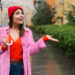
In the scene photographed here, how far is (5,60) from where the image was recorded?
3.01m

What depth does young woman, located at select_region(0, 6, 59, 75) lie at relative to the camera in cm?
298

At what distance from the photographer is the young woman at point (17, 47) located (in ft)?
9.77

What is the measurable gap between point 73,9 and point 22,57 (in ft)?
40.6

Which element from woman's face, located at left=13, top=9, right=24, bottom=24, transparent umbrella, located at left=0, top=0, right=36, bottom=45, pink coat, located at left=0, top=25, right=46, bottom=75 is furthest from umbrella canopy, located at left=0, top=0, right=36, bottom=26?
pink coat, located at left=0, top=25, right=46, bottom=75

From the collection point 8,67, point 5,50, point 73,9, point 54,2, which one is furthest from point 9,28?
point 54,2

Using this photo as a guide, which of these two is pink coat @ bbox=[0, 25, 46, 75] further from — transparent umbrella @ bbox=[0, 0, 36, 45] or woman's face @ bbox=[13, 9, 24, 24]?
transparent umbrella @ bbox=[0, 0, 36, 45]

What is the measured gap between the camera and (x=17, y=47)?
9.80 ft

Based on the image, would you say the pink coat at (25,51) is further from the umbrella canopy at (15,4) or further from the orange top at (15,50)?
the umbrella canopy at (15,4)

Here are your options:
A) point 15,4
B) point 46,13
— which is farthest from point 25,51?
point 46,13

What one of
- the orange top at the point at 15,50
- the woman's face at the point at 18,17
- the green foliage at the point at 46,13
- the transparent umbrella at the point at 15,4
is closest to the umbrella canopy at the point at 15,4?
the transparent umbrella at the point at 15,4

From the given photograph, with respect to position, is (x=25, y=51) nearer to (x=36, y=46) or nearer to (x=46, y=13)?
(x=36, y=46)

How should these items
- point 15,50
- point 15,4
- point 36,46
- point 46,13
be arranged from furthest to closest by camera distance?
point 46,13
point 15,4
point 36,46
point 15,50

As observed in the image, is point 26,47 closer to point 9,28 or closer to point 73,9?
point 9,28

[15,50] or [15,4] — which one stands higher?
[15,4]
